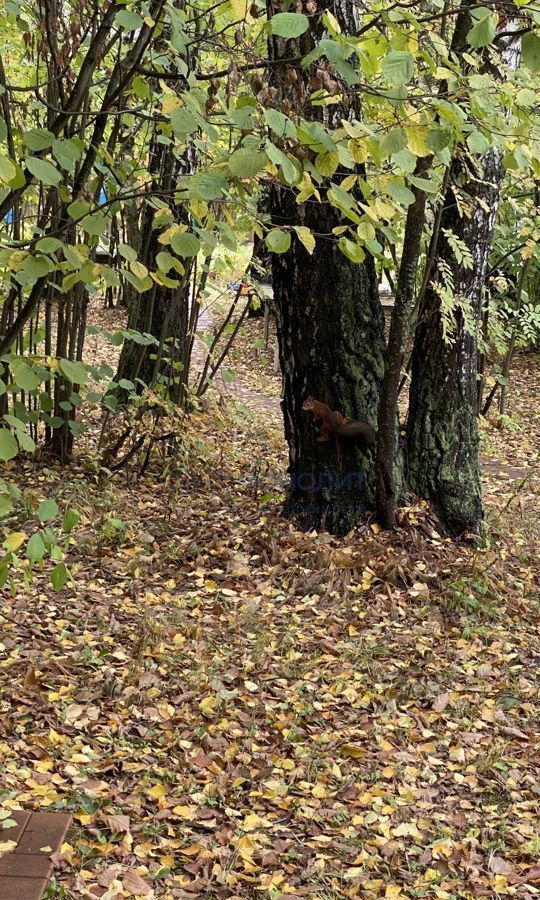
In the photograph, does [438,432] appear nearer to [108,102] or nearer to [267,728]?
[267,728]

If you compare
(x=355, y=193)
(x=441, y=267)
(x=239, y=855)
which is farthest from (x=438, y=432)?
(x=239, y=855)

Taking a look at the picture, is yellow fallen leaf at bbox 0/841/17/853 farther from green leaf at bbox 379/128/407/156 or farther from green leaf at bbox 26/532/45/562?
green leaf at bbox 379/128/407/156

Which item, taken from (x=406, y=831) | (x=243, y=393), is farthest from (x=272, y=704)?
(x=243, y=393)

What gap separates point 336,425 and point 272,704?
1.58 meters

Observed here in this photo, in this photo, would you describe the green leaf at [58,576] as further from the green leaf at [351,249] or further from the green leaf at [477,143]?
the green leaf at [477,143]

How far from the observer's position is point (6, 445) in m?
2.18

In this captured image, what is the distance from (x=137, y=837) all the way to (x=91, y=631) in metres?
1.26

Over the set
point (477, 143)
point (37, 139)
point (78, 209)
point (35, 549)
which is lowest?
point (35, 549)

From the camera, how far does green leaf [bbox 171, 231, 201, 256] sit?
2.17 metres

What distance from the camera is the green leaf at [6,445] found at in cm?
216

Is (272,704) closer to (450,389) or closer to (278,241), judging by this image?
(278,241)

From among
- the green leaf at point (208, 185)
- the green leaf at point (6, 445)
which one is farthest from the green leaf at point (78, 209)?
the green leaf at point (6, 445)

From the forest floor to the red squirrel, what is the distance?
476 mm

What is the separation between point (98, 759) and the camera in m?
2.93
